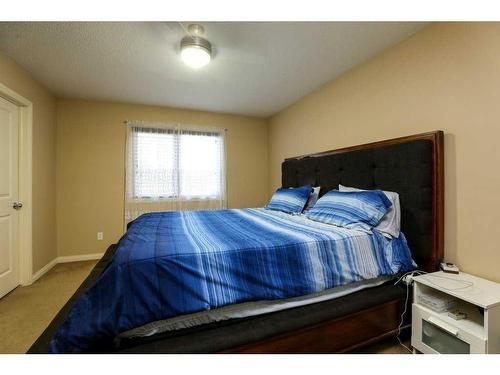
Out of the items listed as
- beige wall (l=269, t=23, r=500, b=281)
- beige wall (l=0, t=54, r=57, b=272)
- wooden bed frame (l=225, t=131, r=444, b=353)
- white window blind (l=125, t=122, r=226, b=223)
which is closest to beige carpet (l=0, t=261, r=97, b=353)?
beige wall (l=0, t=54, r=57, b=272)

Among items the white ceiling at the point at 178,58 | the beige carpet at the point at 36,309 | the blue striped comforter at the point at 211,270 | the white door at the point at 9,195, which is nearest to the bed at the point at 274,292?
the blue striped comforter at the point at 211,270

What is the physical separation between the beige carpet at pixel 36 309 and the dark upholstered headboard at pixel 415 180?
0.68 m

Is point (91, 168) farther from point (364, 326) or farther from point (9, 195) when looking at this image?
point (364, 326)

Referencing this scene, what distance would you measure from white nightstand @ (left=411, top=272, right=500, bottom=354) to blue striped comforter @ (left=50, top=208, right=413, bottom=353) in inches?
8.7

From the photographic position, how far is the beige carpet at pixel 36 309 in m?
1.56

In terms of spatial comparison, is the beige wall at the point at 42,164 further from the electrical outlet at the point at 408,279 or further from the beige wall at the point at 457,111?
the electrical outlet at the point at 408,279

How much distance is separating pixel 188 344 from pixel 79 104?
3.61m

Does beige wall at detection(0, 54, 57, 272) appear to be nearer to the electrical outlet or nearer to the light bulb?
the light bulb

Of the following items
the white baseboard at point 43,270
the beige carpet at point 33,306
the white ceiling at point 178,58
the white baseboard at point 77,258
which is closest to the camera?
the beige carpet at point 33,306

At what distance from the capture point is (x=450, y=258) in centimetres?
168

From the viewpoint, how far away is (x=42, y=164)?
2.85m

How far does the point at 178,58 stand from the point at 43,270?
9.74 feet

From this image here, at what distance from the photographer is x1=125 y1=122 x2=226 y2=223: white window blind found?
3496mm
